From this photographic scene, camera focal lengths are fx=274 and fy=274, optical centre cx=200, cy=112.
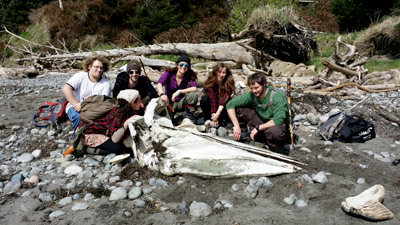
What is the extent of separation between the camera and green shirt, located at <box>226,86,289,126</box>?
3.72 metres

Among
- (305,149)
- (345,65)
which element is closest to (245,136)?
(305,149)

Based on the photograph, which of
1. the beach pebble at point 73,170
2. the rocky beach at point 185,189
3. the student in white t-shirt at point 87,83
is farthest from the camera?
the student in white t-shirt at point 87,83

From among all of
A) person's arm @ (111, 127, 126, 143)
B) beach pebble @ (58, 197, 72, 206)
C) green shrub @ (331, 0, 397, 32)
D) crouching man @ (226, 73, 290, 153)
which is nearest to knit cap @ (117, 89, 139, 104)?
person's arm @ (111, 127, 126, 143)

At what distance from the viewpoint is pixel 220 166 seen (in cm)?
321

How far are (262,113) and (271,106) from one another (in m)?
0.20

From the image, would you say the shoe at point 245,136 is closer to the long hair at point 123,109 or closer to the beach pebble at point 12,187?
the long hair at point 123,109

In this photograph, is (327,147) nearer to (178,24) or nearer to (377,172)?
(377,172)

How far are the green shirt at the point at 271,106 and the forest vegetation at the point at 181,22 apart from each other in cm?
762

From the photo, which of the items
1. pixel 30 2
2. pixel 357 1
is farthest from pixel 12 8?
pixel 357 1

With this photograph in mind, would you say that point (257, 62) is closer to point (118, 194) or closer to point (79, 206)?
point (118, 194)

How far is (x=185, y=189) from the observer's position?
10.0ft

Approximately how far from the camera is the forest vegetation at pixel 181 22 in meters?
14.2

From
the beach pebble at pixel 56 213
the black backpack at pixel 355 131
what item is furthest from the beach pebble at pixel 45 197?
the black backpack at pixel 355 131

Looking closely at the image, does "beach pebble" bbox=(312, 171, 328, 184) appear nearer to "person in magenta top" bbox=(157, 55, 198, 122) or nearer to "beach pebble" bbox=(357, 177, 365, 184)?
"beach pebble" bbox=(357, 177, 365, 184)
